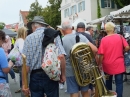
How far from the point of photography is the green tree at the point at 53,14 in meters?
48.7

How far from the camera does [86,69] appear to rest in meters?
3.98

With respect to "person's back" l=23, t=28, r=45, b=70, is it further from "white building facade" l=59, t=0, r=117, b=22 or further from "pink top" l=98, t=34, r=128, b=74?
"white building facade" l=59, t=0, r=117, b=22

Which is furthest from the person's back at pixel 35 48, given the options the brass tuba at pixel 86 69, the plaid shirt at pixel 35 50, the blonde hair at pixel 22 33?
the blonde hair at pixel 22 33

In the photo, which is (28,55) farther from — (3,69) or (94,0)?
(94,0)

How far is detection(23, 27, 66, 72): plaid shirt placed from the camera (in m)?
3.44

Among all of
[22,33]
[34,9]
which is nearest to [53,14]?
[34,9]

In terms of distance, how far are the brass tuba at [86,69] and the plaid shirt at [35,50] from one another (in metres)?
0.52

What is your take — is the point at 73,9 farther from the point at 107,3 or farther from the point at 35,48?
the point at 35,48

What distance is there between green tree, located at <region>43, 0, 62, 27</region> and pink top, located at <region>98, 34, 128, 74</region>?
4403 cm

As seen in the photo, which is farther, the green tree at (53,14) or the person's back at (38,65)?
the green tree at (53,14)

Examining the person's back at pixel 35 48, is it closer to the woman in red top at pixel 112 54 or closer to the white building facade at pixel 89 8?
the woman in red top at pixel 112 54

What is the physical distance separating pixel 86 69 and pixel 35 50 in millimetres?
921

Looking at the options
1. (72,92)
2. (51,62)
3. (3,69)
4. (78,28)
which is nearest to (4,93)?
(3,69)

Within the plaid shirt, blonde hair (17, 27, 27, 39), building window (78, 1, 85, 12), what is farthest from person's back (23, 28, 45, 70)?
building window (78, 1, 85, 12)
